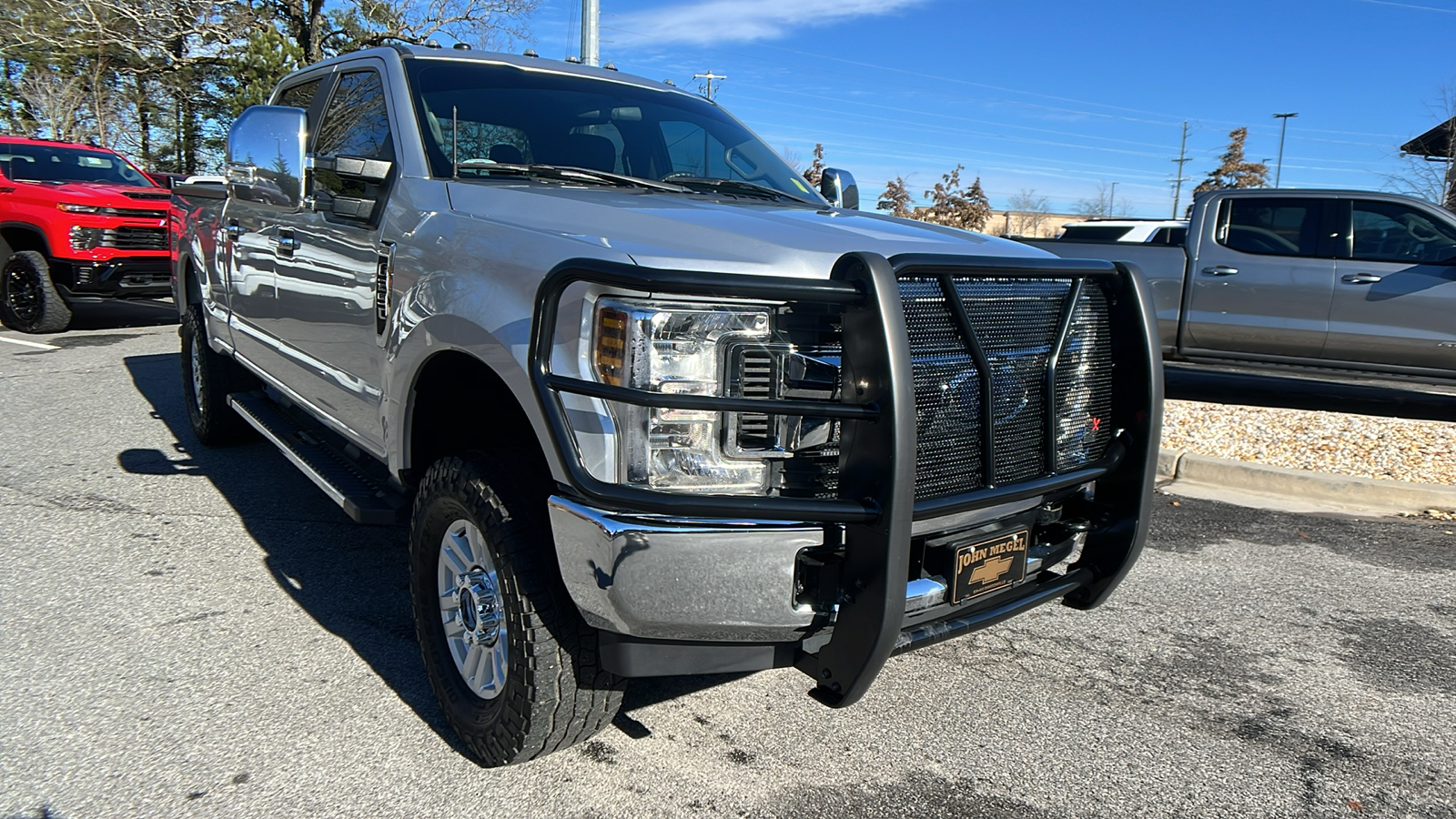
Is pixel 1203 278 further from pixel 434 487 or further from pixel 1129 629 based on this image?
pixel 434 487

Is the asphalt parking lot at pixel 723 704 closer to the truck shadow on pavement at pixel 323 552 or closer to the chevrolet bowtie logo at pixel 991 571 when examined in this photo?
the truck shadow on pavement at pixel 323 552

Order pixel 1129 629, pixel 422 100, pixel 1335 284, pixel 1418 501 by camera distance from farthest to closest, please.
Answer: pixel 1335 284
pixel 1418 501
pixel 1129 629
pixel 422 100

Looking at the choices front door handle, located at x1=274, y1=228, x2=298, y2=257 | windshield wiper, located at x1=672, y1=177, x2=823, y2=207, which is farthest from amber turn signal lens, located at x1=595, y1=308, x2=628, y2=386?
front door handle, located at x1=274, y1=228, x2=298, y2=257

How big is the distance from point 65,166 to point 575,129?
1178 cm

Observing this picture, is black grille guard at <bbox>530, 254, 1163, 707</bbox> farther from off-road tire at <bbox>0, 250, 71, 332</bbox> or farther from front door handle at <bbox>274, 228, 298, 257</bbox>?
off-road tire at <bbox>0, 250, 71, 332</bbox>

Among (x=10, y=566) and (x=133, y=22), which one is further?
(x=133, y=22)

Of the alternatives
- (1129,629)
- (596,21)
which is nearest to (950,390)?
(1129,629)

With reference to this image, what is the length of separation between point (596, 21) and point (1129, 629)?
35.3 feet

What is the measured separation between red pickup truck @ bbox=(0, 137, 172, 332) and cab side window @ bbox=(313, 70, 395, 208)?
338 inches

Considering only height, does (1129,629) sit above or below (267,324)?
below

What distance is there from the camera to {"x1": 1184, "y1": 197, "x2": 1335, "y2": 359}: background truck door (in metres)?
8.95

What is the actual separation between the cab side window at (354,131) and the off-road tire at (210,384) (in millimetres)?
2080

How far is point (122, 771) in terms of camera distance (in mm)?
2754

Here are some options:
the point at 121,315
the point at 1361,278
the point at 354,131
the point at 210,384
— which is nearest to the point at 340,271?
the point at 354,131
